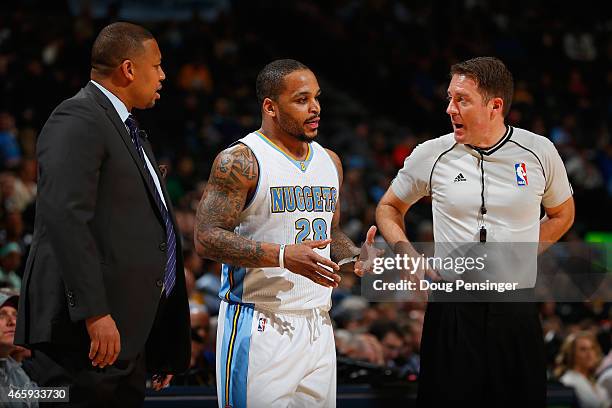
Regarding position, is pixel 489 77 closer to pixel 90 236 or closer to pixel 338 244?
pixel 338 244

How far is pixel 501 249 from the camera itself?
13.8 feet

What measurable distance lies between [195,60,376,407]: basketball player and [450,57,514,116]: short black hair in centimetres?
72

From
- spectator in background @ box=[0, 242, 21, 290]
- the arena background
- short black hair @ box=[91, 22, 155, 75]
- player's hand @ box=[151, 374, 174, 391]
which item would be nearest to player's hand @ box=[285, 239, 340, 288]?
player's hand @ box=[151, 374, 174, 391]

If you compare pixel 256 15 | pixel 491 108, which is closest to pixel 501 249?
pixel 491 108

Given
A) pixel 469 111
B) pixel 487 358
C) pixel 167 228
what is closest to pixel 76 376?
pixel 167 228

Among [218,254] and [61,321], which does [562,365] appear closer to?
[218,254]

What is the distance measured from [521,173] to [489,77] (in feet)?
1.52

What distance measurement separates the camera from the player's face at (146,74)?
144 inches

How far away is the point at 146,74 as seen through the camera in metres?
Answer: 3.68

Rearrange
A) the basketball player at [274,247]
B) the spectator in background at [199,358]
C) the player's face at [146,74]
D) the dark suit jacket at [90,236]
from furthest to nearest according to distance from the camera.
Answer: the spectator in background at [199,358]
the basketball player at [274,247]
the player's face at [146,74]
the dark suit jacket at [90,236]

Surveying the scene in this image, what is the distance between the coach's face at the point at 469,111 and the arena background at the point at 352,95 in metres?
1.91

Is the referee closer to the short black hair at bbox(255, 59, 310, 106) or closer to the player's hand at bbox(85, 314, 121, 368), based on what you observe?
the short black hair at bbox(255, 59, 310, 106)

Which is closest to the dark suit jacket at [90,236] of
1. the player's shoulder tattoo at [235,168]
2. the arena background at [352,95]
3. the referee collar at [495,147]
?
the player's shoulder tattoo at [235,168]

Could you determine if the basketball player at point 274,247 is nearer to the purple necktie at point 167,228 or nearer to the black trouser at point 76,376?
the purple necktie at point 167,228
